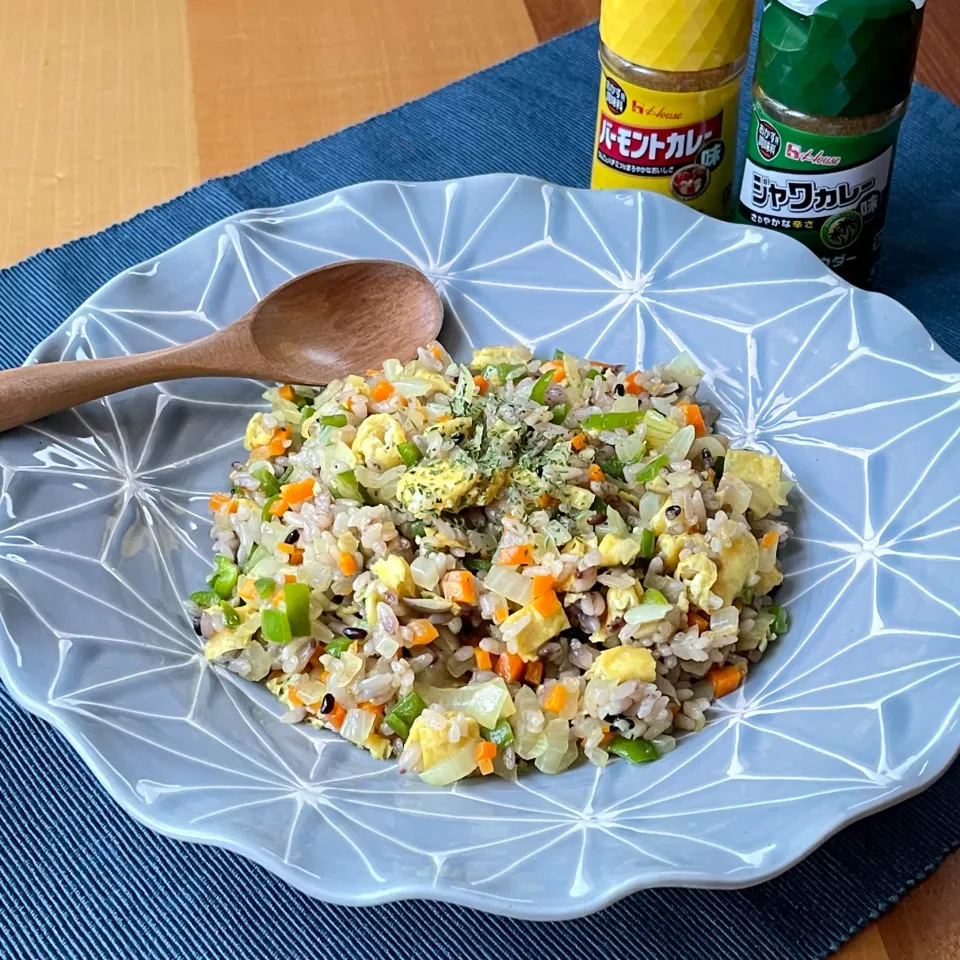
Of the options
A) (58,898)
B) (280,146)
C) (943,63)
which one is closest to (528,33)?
(280,146)

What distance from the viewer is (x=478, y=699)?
183 cm

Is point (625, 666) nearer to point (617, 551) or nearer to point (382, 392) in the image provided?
point (617, 551)

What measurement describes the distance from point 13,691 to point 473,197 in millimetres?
1454

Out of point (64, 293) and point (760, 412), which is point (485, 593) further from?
point (64, 293)

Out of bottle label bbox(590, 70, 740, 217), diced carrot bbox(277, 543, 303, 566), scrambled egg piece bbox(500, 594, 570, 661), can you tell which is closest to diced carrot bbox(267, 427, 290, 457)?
diced carrot bbox(277, 543, 303, 566)

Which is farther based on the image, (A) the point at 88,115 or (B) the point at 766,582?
(A) the point at 88,115

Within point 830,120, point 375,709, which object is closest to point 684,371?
point 830,120

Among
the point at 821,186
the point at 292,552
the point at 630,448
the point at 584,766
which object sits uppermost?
the point at 821,186

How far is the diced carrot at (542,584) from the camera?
Result: 1.86 metres

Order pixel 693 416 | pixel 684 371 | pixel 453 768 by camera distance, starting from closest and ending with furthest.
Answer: pixel 453 768 → pixel 693 416 → pixel 684 371

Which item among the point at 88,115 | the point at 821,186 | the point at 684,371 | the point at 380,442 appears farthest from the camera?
the point at 88,115

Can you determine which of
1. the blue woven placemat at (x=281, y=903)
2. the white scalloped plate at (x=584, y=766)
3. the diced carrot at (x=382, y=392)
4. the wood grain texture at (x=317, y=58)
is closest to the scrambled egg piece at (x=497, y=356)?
the white scalloped plate at (x=584, y=766)

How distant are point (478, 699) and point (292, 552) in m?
0.45

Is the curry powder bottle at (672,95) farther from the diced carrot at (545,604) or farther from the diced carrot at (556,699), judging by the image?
the diced carrot at (556,699)
